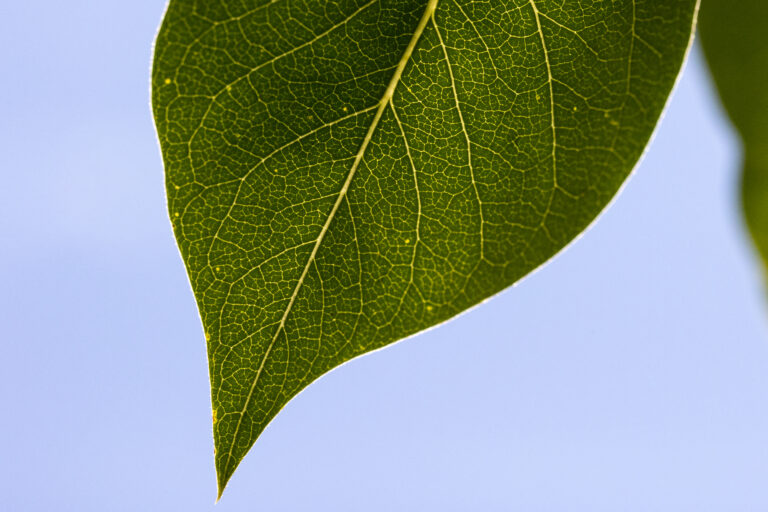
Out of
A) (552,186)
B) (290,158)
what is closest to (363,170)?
(290,158)

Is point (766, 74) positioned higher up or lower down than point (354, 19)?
higher up

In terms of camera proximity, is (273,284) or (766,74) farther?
(766,74)

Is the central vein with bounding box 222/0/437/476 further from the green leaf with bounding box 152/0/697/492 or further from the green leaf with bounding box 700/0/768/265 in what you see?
the green leaf with bounding box 700/0/768/265

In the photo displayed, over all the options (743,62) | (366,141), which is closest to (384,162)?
(366,141)

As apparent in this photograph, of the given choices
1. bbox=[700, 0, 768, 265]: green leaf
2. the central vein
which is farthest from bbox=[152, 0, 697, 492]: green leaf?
bbox=[700, 0, 768, 265]: green leaf

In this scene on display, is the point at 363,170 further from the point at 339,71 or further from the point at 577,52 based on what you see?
the point at 577,52

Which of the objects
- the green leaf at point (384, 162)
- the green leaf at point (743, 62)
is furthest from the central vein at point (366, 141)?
the green leaf at point (743, 62)

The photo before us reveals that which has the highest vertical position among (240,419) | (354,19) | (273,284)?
(354,19)
